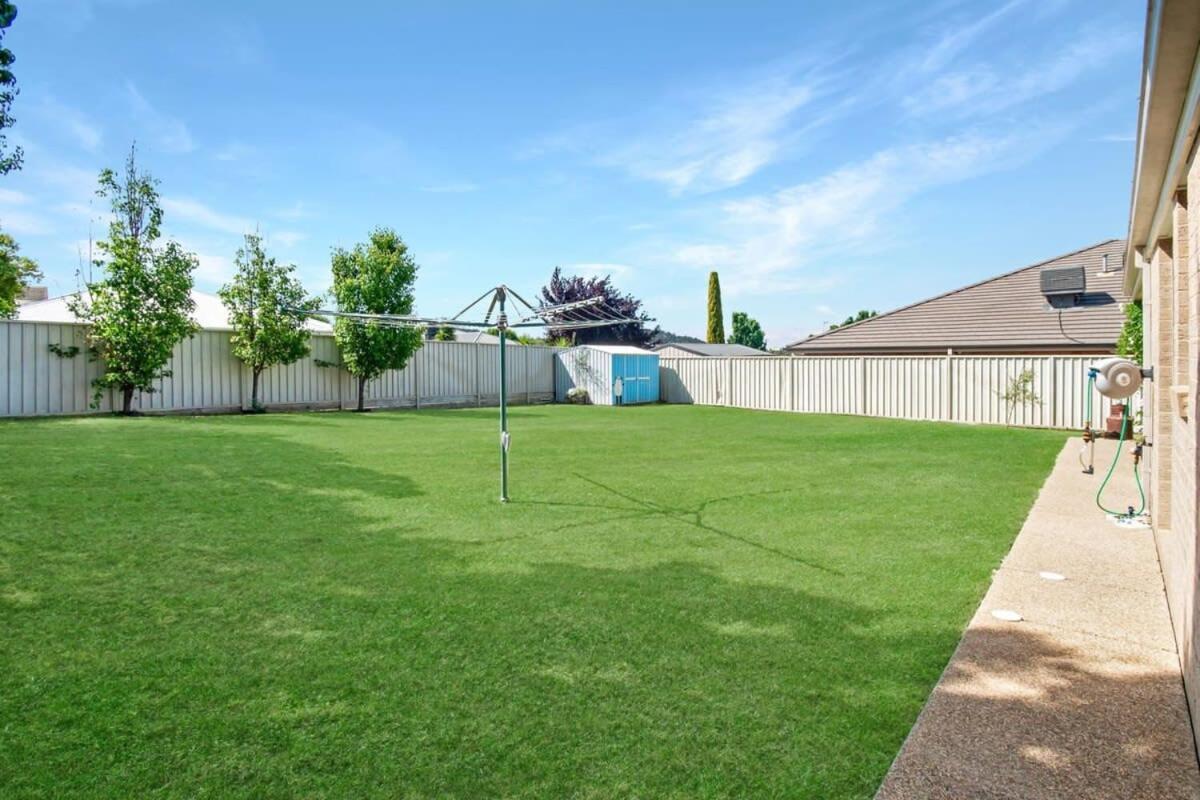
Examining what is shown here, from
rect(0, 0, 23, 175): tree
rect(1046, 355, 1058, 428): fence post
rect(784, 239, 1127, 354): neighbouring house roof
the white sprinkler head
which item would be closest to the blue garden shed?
rect(784, 239, 1127, 354): neighbouring house roof

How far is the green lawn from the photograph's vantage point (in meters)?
2.06

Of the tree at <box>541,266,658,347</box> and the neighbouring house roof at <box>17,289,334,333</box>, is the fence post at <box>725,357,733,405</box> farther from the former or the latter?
the tree at <box>541,266,658,347</box>

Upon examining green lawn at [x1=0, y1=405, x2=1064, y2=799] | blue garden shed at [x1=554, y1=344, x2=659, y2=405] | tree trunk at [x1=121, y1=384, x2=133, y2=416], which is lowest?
green lawn at [x1=0, y1=405, x2=1064, y2=799]

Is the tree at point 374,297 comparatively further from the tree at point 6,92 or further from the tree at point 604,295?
the tree at point 604,295

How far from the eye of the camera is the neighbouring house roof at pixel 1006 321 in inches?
683

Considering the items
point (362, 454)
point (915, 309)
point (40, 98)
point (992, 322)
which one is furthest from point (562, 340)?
point (362, 454)

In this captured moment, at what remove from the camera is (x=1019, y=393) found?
14.4m

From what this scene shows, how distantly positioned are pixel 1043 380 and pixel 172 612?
15.5m

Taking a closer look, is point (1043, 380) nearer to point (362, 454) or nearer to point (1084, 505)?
point (1084, 505)

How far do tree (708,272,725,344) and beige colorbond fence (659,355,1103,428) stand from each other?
75.8 feet

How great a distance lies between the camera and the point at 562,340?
3372cm

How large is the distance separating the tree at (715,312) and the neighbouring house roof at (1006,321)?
22300 millimetres

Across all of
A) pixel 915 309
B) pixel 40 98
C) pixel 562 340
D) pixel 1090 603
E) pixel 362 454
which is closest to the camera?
pixel 1090 603

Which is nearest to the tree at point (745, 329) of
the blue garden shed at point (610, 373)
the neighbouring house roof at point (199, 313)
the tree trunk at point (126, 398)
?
the blue garden shed at point (610, 373)
